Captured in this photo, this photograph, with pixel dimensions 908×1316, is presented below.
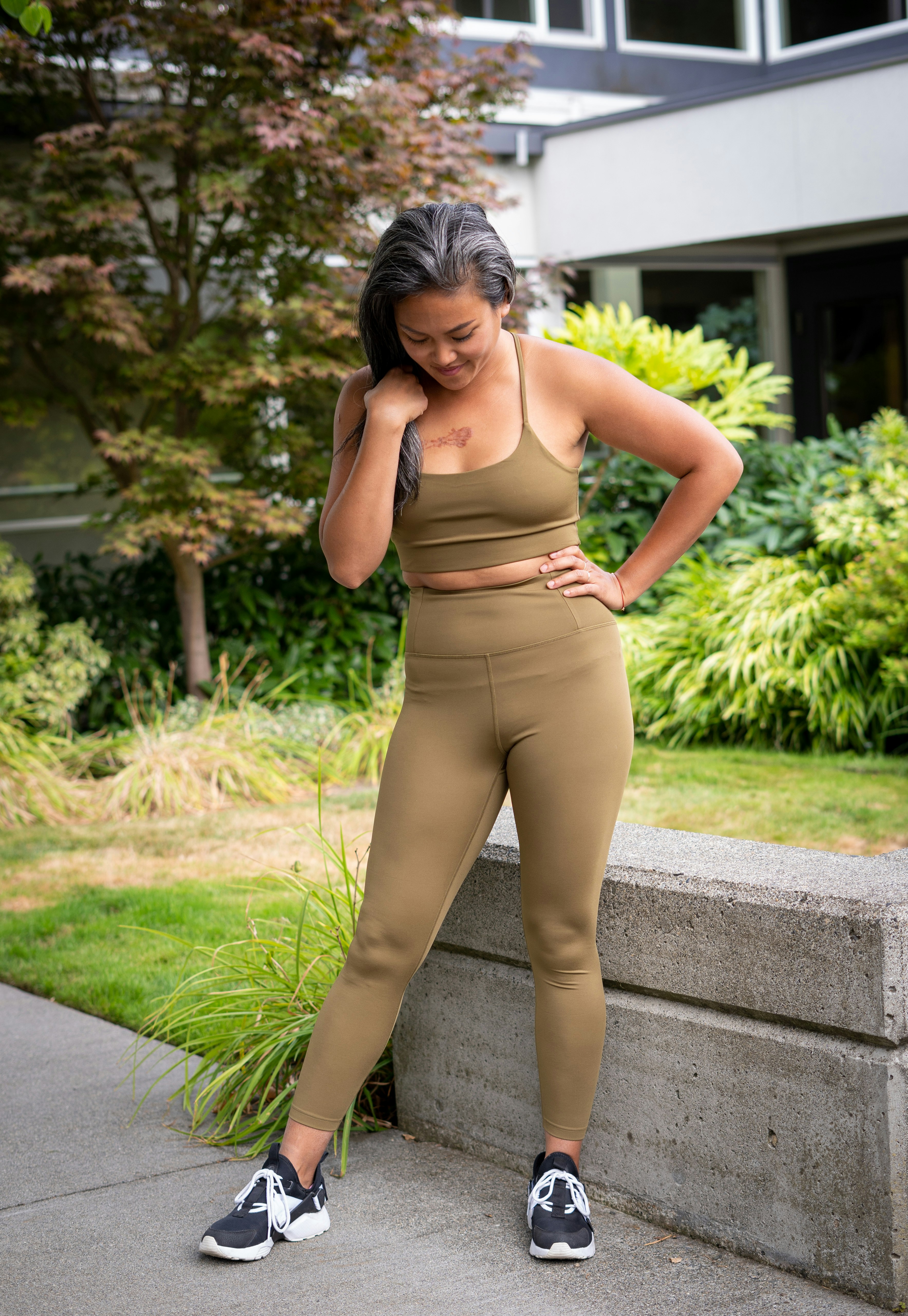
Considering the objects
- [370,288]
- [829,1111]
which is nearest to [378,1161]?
[829,1111]

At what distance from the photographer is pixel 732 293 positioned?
12914 mm

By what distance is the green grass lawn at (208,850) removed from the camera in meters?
4.50

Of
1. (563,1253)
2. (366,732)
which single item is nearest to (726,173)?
(366,732)

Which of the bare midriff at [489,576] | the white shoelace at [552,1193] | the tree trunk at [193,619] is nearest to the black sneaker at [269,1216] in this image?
the white shoelace at [552,1193]

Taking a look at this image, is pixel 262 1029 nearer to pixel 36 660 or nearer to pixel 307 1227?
pixel 307 1227

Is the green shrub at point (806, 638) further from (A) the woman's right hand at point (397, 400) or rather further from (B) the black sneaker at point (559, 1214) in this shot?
(A) the woman's right hand at point (397, 400)

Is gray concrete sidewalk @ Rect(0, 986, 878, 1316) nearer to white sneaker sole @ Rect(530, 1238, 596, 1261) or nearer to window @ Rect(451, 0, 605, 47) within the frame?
white sneaker sole @ Rect(530, 1238, 596, 1261)

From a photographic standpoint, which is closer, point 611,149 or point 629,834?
point 629,834

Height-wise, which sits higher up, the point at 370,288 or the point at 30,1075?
the point at 370,288

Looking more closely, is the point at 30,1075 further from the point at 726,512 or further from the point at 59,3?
the point at 726,512

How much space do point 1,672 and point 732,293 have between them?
863 cm

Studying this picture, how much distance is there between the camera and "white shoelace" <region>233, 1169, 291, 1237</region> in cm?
249

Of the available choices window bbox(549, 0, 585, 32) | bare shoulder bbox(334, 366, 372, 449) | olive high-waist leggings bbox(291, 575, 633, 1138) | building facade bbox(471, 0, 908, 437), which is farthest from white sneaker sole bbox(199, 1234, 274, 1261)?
window bbox(549, 0, 585, 32)

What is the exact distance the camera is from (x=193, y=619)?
26.3ft
